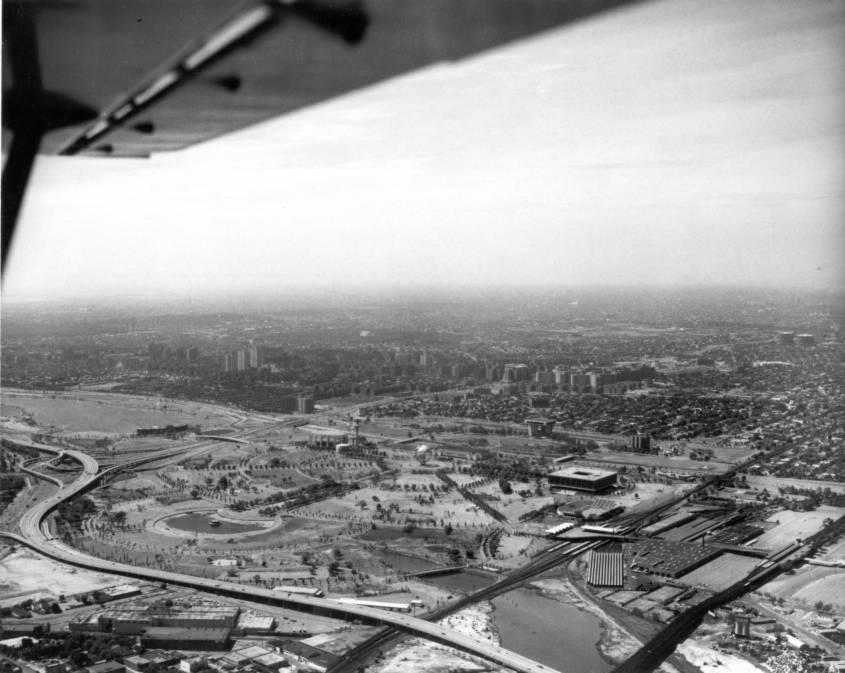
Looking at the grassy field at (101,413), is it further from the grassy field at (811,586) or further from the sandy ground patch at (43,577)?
the grassy field at (811,586)

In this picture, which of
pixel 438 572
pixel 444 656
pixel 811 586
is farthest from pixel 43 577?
pixel 811 586

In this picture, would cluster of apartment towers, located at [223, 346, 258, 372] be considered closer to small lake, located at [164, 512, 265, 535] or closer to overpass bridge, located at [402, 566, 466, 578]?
small lake, located at [164, 512, 265, 535]

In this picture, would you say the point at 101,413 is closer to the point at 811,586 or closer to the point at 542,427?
the point at 542,427

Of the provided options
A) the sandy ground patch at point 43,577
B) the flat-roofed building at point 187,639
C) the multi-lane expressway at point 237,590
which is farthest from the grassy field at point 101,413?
the flat-roofed building at point 187,639

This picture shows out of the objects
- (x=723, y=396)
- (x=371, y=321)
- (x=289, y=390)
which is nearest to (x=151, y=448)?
(x=289, y=390)

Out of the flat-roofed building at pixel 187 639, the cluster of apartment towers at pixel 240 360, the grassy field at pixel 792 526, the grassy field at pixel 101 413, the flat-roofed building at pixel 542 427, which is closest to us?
the flat-roofed building at pixel 187 639

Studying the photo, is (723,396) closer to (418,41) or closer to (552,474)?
(552,474)
